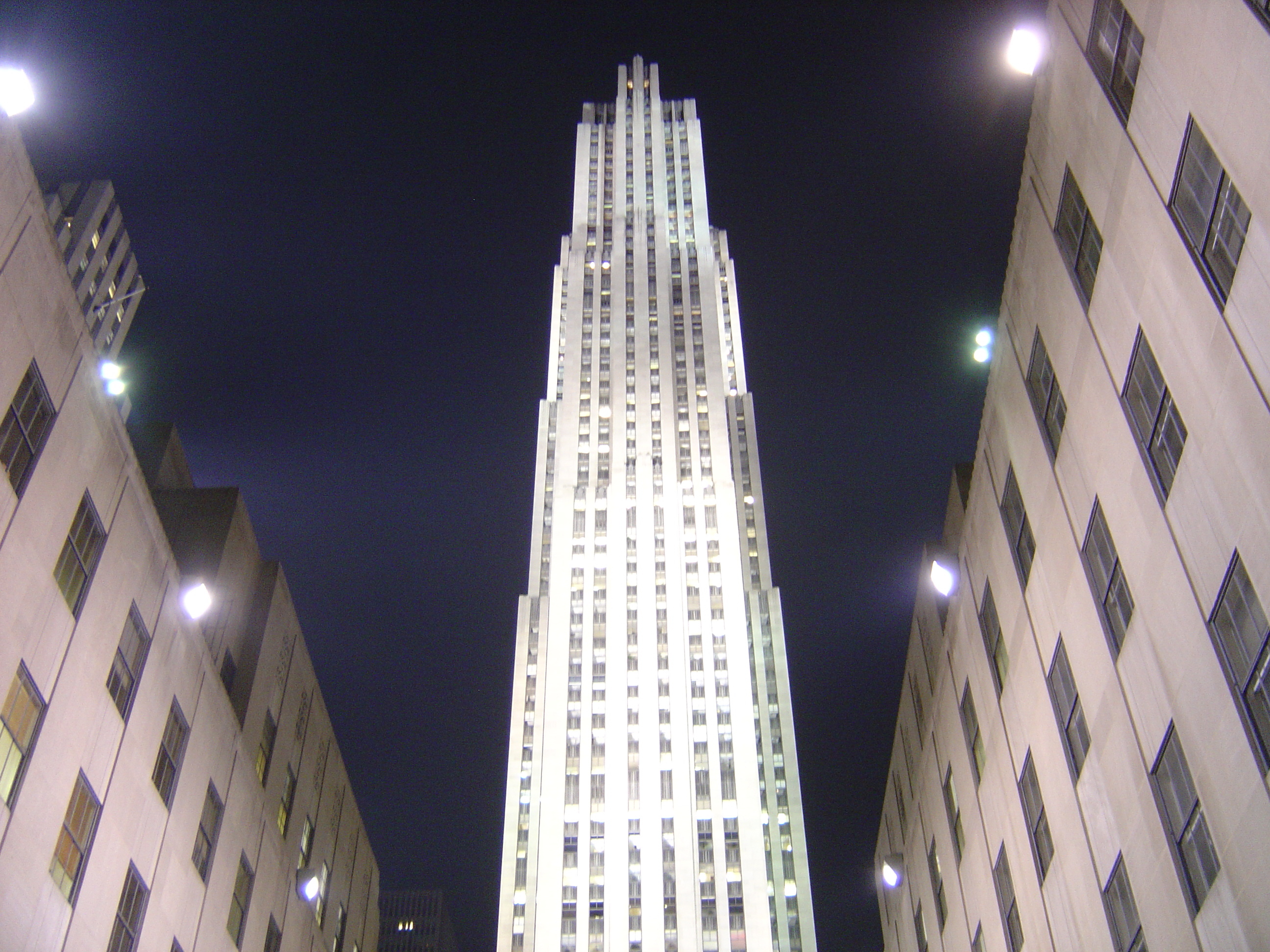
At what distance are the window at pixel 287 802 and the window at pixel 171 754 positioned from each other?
9.31 m

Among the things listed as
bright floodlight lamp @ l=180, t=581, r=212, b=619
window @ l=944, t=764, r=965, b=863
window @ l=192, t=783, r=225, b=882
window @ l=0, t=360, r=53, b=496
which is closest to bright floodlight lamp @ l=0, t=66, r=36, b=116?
window @ l=0, t=360, r=53, b=496

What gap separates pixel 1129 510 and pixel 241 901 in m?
26.2

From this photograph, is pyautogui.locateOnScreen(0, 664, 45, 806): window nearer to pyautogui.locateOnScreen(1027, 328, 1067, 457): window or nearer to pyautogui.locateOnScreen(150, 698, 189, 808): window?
pyautogui.locateOnScreen(150, 698, 189, 808): window

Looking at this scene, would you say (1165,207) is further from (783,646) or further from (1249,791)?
(783,646)

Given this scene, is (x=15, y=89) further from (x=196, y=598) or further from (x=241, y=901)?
(x=241, y=901)

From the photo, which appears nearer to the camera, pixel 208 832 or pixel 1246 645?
pixel 1246 645

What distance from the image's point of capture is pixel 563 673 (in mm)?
96000

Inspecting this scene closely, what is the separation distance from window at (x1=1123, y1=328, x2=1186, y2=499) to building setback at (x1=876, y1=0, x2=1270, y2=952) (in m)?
A: 0.05

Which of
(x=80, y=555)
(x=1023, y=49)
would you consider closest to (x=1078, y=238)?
Result: (x=1023, y=49)

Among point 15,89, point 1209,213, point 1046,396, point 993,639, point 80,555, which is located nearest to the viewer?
point 1209,213

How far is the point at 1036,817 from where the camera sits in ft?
84.7

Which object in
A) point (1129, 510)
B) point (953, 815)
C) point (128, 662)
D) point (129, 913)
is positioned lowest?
point (129, 913)

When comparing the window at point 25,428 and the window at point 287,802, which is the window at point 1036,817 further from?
the window at point 287,802

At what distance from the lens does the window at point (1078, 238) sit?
72.7 feet
